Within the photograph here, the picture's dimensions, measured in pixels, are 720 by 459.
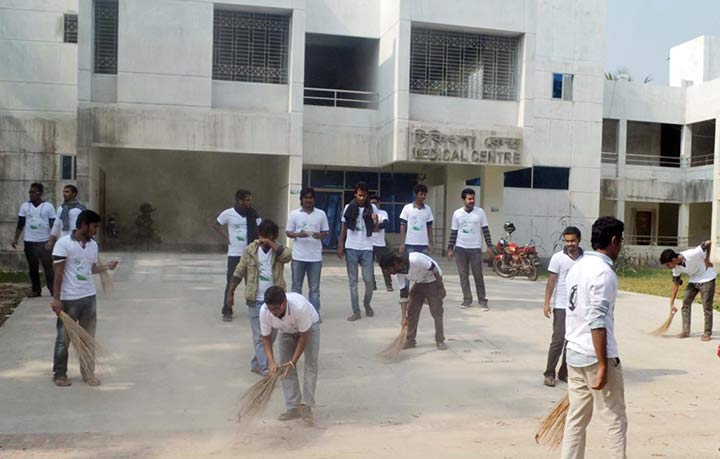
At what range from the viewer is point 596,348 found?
13.3ft

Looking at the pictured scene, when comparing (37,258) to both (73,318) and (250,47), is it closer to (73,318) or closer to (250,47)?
(73,318)

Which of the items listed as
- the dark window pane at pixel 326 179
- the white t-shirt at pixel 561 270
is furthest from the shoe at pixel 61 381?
the dark window pane at pixel 326 179

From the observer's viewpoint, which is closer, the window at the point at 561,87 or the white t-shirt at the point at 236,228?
the white t-shirt at the point at 236,228

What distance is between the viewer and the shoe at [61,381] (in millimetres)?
6559

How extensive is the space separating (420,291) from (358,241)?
74.1 inches

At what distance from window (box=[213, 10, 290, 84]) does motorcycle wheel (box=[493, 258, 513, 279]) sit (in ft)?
22.3

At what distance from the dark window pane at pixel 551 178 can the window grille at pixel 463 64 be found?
466 centimetres

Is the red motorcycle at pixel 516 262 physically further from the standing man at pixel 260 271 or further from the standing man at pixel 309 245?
the standing man at pixel 260 271

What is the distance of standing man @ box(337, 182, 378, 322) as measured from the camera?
9430mm

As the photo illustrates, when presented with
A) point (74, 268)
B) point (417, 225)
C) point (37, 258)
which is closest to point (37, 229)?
point (37, 258)

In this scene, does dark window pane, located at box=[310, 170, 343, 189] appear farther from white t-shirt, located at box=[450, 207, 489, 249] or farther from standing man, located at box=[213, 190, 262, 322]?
standing man, located at box=[213, 190, 262, 322]

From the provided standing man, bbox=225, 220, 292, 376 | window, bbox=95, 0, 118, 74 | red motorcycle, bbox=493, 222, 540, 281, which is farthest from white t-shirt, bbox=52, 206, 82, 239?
red motorcycle, bbox=493, 222, 540, 281

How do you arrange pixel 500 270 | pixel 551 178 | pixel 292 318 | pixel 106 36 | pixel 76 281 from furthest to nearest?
pixel 551 178 → pixel 106 36 → pixel 500 270 → pixel 76 281 → pixel 292 318

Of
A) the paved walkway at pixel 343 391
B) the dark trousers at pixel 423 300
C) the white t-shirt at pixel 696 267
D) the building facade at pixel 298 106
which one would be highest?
the building facade at pixel 298 106
